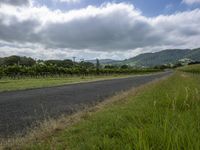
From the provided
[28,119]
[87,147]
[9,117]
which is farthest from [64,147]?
[9,117]

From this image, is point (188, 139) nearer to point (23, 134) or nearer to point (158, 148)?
point (158, 148)

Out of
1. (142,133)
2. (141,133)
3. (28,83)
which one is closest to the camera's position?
(141,133)

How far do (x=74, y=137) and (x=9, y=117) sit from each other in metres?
5.00

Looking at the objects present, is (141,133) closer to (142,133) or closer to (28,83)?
(142,133)

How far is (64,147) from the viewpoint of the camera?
17.9ft

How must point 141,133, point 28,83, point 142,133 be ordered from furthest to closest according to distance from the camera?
point 28,83
point 142,133
point 141,133

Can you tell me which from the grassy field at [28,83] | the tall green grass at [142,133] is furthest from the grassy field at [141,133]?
the grassy field at [28,83]

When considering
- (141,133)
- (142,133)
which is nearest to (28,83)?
(142,133)

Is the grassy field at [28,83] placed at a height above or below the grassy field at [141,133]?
below

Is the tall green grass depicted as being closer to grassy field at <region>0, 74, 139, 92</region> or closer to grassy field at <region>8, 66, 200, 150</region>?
grassy field at <region>8, 66, 200, 150</region>

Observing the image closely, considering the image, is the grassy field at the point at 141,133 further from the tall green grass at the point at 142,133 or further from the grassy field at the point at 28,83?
the grassy field at the point at 28,83

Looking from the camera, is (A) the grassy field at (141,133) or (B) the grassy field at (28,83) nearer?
(A) the grassy field at (141,133)

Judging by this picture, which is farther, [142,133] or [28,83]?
[28,83]

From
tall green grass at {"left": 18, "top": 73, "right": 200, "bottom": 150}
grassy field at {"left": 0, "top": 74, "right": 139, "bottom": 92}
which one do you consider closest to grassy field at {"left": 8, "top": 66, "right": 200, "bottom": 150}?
tall green grass at {"left": 18, "top": 73, "right": 200, "bottom": 150}
